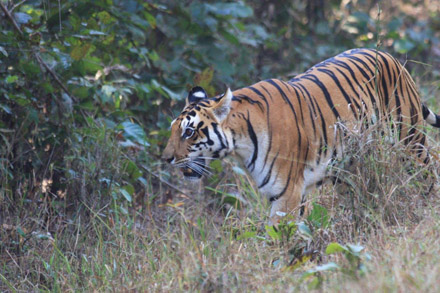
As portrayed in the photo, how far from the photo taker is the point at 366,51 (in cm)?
505

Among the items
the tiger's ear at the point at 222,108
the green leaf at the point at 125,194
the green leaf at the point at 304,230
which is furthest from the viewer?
the green leaf at the point at 125,194

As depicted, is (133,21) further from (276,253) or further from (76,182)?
(276,253)

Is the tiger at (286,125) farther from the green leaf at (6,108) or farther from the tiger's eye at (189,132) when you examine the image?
the green leaf at (6,108)

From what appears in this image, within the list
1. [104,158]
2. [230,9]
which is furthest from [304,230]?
[230,9]

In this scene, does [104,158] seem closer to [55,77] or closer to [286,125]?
[55,77]

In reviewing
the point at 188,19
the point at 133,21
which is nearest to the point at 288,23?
the point at 188,19

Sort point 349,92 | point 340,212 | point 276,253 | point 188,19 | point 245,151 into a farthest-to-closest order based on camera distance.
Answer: point 188,19
point 349,92
point 245,151
point 340,212
point 276,253

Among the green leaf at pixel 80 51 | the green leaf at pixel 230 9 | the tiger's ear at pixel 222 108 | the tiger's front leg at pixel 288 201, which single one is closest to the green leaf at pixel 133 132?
the green leaf at pixel 80 51

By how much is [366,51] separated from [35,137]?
2.87m

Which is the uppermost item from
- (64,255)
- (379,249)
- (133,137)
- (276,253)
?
(379,249)

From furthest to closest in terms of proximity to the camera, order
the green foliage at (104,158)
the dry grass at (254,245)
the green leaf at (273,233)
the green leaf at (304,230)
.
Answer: the green foliage at (104,158) → the green leaf at (273,233) → the green leaf at (304,230) → the dry grass at (254,245)

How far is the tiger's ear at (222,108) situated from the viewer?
4.32 metres

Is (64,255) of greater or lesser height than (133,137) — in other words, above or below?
→ below

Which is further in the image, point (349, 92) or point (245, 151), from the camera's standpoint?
point (349, 92)
